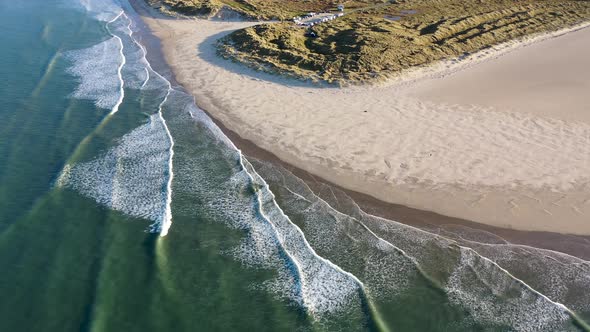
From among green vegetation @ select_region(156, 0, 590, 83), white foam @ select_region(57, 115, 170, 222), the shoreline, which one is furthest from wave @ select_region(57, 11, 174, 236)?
green vegetation @ select_region(156, 0, 590, 83)

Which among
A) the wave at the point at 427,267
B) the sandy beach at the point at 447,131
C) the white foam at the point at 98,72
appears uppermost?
the sandy beach at the point at 447,131

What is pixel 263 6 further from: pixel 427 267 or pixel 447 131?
pixel 427 267

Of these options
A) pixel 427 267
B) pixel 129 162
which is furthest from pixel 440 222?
pixel 129 162

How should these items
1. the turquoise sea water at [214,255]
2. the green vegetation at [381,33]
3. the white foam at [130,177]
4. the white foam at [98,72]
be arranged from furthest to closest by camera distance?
the green vegetation at [381,33], the white foam at [98,72], the white foam at [130,177], the turquoise sea water at [214,255]

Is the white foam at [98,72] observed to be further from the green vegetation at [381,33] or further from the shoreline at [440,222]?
the shoreline at [440,222]

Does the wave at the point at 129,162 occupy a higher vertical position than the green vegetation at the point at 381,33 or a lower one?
lower

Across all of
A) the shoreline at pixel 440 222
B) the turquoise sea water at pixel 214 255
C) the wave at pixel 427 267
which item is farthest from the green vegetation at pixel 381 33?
the wave at pixel 427 267
